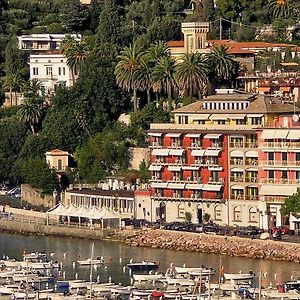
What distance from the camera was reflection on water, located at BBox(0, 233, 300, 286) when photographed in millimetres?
→ 96500

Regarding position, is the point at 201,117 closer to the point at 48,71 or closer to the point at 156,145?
the point at 156,145

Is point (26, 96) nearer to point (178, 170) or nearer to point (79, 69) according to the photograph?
point (79, 69)

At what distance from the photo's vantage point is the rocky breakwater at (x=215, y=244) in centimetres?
10062

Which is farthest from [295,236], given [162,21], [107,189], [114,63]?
[162,21]

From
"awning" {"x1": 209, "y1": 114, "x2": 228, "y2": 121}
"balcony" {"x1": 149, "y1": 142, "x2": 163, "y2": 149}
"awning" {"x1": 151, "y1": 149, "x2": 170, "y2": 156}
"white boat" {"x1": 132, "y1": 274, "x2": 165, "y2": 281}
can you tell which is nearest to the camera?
"white boat" {"x1": 132, "y1": 274, "x2": 165, "y2": 281}

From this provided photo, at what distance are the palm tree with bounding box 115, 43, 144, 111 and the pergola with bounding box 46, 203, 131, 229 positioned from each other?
15157 mm

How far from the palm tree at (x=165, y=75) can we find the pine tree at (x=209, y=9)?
22270 mm

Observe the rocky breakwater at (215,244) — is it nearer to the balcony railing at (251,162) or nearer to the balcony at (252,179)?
the balcony at (252,179)

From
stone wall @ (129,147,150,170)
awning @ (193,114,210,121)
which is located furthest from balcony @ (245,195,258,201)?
stone wall @ (129,147,150,170)

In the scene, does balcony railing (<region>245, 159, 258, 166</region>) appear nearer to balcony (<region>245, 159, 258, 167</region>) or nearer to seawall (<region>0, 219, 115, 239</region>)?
balcony (<region>245, 159, 258, 167</region>)

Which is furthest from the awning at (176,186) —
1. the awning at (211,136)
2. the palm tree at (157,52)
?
the palm tree at (157,52)

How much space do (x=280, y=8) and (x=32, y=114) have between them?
21.3m

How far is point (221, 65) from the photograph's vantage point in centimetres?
12950

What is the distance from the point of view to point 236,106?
114062mm
